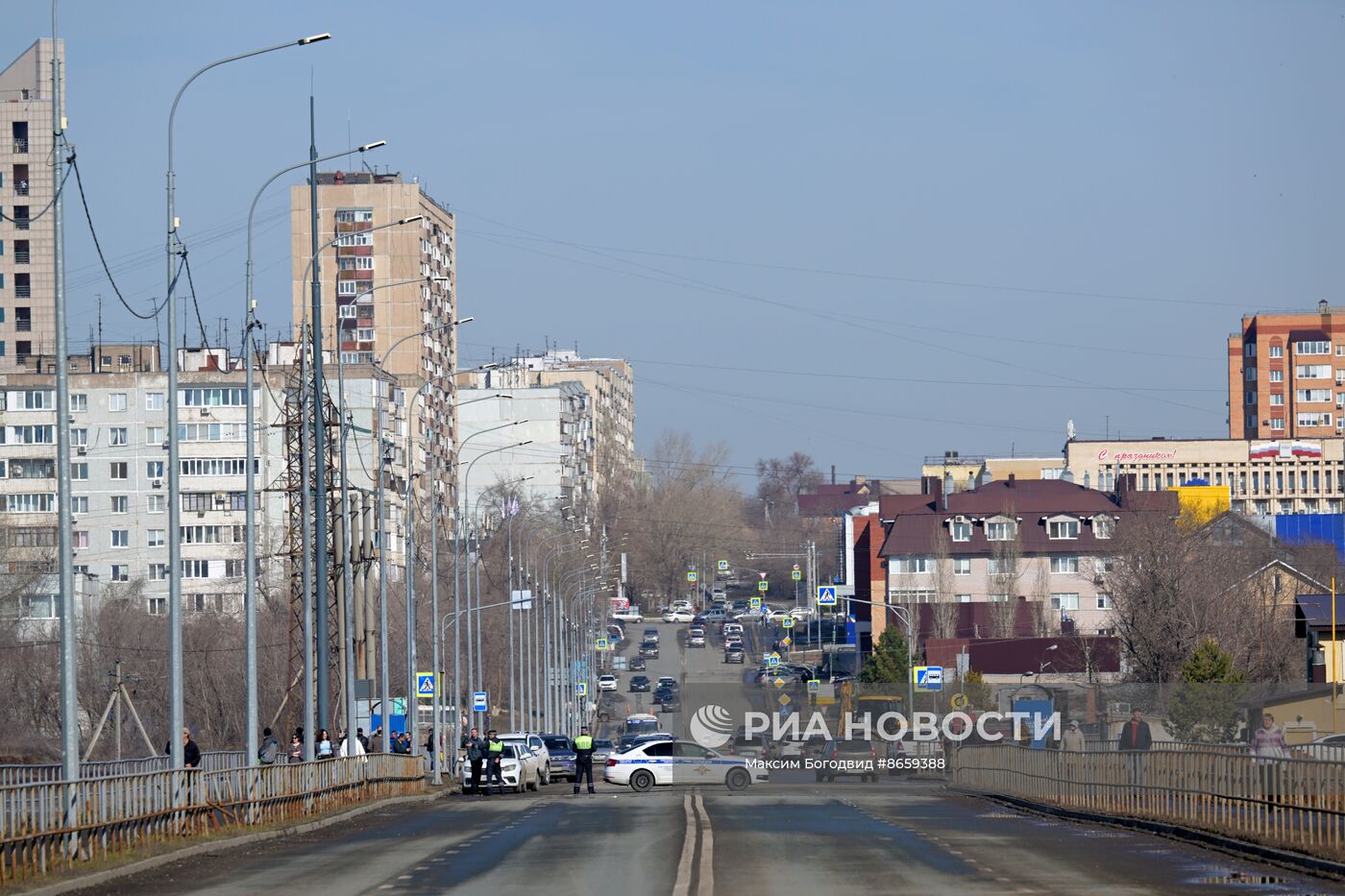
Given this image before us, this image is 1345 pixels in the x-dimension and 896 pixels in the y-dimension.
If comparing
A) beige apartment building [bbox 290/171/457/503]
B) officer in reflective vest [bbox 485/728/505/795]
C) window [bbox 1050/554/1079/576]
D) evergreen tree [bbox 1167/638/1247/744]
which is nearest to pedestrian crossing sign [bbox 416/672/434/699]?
officer in reflective vest [bbox 485/728/505/795]

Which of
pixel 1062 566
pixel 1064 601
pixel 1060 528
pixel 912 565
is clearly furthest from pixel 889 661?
pixel 1060 528

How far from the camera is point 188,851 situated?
71.5 feet

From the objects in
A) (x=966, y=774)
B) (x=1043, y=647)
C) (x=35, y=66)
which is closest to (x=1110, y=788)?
(x=966, y=774)

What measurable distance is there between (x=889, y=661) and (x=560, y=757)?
1471 inches

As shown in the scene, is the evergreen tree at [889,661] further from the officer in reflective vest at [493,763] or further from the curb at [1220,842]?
the curb at [1220,842]

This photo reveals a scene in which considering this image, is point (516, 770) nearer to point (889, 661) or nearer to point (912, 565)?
point (889, 661)

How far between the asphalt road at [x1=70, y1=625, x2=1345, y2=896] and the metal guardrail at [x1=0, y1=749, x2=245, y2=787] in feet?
13.6

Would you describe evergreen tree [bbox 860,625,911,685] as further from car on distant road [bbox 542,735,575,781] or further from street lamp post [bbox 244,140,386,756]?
street lamp post [bbox 244,140,386,756]

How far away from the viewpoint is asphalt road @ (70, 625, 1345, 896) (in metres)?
16.6

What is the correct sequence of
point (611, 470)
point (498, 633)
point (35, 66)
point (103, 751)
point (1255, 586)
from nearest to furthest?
point (103, 751) < point (1255, 586) < point (498, 633) < point (35, 66) < point (611, 470)

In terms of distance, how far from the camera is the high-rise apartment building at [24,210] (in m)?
128

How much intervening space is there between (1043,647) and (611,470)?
103962 millimetres

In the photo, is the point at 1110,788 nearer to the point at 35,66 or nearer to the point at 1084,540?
the point at 1084,540

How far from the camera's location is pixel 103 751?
79500 millimetres
